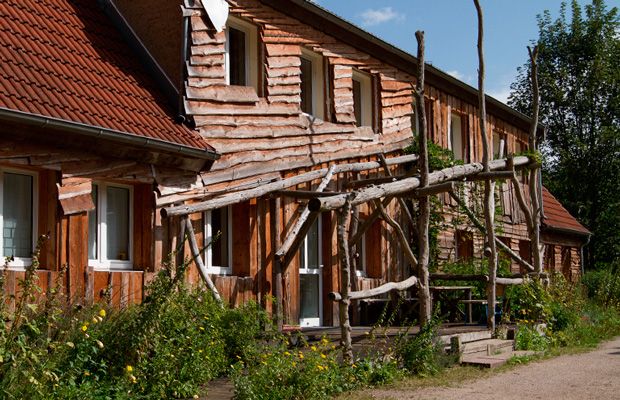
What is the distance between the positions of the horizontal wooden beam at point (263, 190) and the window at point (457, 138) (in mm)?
5159

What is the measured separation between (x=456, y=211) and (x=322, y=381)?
35.2ft

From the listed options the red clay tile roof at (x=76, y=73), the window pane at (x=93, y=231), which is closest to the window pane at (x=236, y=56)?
the red clay tile roof at (x=76, y=73)

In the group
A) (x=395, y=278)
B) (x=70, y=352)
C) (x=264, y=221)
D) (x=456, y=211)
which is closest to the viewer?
(x=70, y=352)

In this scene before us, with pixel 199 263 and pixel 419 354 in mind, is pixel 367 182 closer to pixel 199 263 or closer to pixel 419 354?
pixel 199 263

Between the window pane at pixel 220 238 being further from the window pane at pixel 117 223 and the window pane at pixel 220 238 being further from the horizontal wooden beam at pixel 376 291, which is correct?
the horizontal wooden beam at pixel 376 291

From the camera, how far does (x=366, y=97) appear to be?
52.3ft

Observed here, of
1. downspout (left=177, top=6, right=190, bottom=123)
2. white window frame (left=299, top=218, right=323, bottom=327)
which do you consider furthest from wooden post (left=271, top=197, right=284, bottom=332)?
downspout (left=177, top=6, right=190, bottom=123)

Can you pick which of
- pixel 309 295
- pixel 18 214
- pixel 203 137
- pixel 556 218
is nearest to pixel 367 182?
pixel 309 295

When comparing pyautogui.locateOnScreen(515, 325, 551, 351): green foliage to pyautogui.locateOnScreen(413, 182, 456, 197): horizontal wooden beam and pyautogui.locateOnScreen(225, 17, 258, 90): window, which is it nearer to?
pyautogui.locateOnScreen(413, 182, 456, 197): horizontal wooden beam

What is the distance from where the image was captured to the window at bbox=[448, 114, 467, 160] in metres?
20.0

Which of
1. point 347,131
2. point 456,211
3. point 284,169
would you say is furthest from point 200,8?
point 456,211

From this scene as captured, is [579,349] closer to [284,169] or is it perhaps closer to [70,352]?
[284,169]

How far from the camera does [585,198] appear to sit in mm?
33562

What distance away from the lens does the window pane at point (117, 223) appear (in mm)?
10391
